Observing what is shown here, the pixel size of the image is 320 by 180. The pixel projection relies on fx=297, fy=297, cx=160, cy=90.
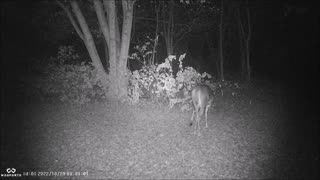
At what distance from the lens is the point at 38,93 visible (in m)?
14.2

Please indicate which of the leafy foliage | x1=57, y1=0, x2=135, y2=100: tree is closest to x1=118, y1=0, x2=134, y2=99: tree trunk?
x1=57, y1=0, x2=135, y2=100: tree

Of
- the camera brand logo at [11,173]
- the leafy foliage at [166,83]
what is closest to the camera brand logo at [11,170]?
the camera brand logo at [11,173]

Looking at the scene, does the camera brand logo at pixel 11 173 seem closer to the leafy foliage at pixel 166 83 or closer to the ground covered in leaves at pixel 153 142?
the ground covered in leaves at pixel 153 142

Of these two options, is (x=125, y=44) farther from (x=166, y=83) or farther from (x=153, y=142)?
(x=153, y=142)

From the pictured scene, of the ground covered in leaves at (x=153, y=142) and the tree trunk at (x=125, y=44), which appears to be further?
the tree trunk at (x=125, y=44)

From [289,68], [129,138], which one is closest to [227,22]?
[289,68]

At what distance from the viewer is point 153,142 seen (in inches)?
357

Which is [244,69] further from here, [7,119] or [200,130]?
[7,119]

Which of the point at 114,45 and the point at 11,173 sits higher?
the point at 114,45

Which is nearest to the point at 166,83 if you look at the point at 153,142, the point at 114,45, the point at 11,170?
the point at 114,45

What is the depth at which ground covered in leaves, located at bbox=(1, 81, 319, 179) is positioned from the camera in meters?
7.20

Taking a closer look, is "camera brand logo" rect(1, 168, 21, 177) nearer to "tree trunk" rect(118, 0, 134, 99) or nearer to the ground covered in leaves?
the ground covered in leaves

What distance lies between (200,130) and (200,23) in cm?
1453

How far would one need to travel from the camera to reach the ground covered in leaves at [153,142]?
7195 millimetres
